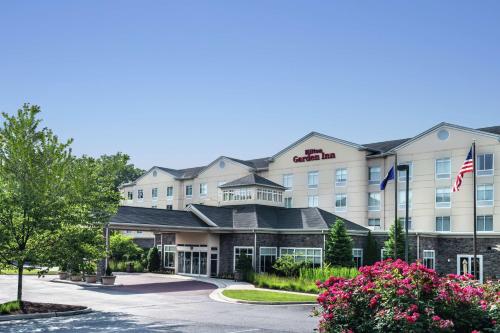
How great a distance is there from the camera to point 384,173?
54625 millimetres

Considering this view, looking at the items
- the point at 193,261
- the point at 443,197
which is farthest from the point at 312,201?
the point at 193,261

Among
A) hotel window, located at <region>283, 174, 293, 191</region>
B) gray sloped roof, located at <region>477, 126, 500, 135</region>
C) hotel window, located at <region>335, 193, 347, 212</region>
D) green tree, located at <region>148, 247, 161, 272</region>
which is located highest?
gray sloped roof, located at <region>477, 126, 500, 135</region>

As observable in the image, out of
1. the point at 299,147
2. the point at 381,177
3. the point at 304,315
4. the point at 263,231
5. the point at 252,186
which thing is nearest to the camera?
the point at 304,315

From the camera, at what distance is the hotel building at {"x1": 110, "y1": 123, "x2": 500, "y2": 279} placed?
43344 mm

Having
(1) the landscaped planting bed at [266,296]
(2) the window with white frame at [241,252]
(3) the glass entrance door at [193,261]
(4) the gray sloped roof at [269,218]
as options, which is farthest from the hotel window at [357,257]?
(3) the glass entrance door at [193,261]

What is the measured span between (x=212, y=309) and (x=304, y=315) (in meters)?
4.22

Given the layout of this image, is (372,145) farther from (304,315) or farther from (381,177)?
(304,315)

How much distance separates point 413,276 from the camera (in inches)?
457

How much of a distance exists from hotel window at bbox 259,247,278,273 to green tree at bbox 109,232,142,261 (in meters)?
17.1

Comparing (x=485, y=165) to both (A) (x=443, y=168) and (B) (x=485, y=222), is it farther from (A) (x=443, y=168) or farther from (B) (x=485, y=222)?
(B) (x=485, y=222)

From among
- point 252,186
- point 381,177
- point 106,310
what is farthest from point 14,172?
point 381,177

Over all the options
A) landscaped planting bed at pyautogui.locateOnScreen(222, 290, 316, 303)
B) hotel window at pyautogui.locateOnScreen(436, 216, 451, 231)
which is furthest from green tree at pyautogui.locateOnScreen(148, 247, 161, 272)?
hotel window at pyautogui.locateOnScreen(436, 216, 451, 231)

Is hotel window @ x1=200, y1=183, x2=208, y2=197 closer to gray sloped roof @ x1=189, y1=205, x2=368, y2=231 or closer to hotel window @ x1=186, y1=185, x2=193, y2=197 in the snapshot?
hotel window @ x1=186, y1=185, x2=193, y2=197

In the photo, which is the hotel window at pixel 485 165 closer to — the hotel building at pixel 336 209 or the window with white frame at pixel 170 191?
the hotel building at pixel 336 209
